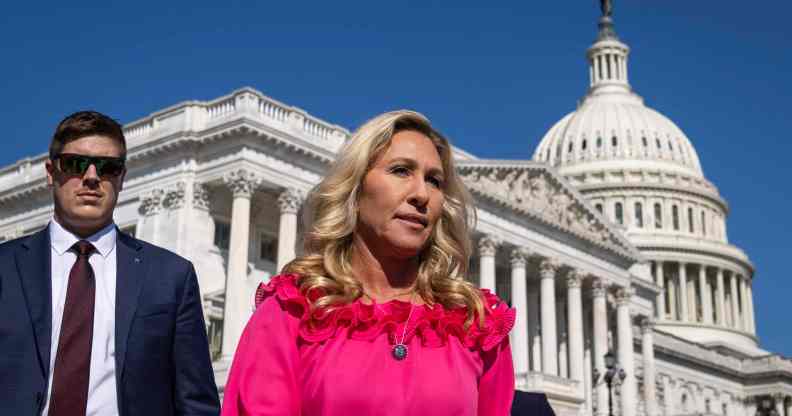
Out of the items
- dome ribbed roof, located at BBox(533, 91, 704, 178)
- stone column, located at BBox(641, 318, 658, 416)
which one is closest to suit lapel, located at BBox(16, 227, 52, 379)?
stone column, located at BBox(641, 318, 658, 416)

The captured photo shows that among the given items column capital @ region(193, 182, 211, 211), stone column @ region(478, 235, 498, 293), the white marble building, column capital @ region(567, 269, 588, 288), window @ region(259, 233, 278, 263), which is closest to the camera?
the white marble building

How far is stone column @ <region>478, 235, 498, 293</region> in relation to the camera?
57.8 meters

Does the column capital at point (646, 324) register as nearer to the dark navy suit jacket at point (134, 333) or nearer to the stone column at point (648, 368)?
the stone column at point (648, 368)

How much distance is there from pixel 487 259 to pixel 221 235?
49.7 feet

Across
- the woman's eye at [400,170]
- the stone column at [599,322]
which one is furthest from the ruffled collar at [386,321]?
the stone column at [599,322]

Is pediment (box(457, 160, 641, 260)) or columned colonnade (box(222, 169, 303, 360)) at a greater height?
pediment (box(457, 160, 641, 260))

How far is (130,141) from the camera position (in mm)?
51750

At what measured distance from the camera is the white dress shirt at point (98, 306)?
5.99 m

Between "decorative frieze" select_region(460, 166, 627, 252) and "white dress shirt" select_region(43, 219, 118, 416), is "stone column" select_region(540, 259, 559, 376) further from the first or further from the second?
"white dress shirt" select_region(43, 219, 118, 416)

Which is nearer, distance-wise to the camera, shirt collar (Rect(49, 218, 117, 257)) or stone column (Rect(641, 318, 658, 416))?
shirt collar (Rect(49, 218, 117, 257))

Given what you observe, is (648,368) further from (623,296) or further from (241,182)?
(241,182)

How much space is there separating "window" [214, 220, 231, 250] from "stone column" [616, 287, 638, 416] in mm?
29662

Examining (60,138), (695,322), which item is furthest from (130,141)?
(695,322)

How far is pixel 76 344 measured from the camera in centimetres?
600
